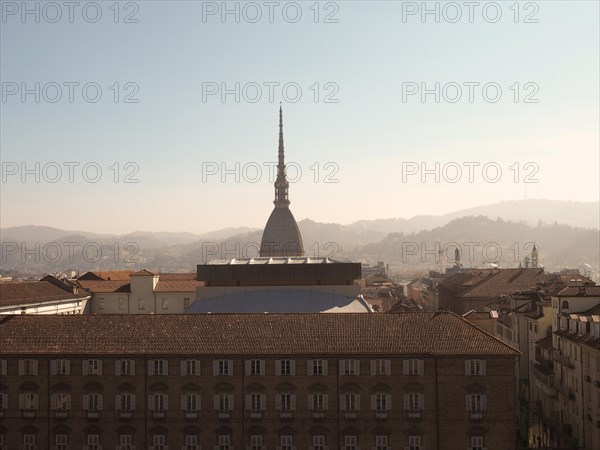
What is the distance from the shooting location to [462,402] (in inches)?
2485

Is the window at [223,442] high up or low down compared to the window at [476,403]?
down

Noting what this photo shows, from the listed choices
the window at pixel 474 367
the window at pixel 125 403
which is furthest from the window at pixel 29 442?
the window at pixel 474 367

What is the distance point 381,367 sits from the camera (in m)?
64.3

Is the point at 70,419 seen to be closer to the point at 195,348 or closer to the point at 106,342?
the point at 106,342

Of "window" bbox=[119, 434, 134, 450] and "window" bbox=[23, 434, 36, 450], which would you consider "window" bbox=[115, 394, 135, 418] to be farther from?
"window" bbox=[23, 434, 36, 450]

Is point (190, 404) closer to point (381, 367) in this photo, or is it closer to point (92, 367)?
point (92, 367)

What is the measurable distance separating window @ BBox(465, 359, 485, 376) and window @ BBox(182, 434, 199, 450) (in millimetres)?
22078

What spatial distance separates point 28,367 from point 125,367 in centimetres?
812

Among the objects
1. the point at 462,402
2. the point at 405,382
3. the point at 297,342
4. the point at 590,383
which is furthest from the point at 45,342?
the point at 590,383

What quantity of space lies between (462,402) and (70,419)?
31232 mm

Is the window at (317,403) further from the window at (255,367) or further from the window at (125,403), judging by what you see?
the window at (125,403)

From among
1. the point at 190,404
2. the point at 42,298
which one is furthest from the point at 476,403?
the point at 42,298

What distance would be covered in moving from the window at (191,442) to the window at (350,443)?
11755 mm

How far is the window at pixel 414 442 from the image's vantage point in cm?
6291
